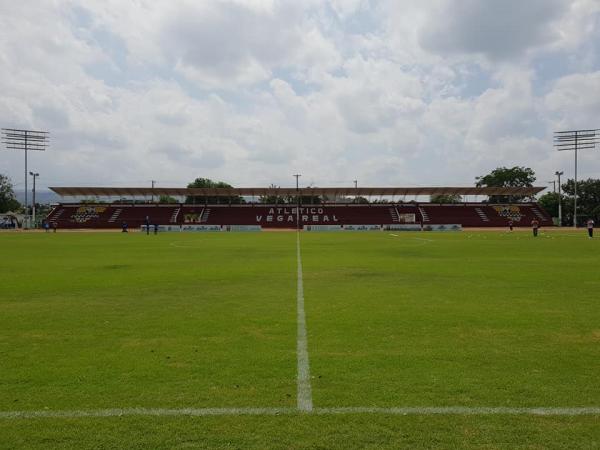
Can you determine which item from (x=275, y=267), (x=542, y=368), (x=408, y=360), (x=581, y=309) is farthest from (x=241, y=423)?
(x=275, y=267)

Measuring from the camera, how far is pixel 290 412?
4.46 metres

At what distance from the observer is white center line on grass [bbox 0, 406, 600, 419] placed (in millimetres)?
4398

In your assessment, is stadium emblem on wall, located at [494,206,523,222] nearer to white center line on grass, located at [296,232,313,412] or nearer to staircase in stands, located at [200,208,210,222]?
staircase in stands, located at [200,208,210,222]

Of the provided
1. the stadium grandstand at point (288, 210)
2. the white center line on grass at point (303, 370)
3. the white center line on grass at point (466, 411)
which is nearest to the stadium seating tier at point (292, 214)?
the stadium grandstand at point (288, 210)

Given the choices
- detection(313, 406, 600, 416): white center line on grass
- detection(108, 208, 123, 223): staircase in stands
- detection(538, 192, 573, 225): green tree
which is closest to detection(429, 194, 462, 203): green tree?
detection(538, 192, 573, 225): green tree

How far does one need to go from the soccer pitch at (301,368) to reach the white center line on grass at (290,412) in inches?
0.8

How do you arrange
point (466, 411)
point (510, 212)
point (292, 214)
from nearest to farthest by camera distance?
point (466, 411), point (510, 212), point (292, 214)

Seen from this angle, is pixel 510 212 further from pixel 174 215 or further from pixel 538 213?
pixel 174 215

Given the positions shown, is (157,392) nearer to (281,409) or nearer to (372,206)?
(281,409)

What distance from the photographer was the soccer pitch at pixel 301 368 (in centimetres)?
407

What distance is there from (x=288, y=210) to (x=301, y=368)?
276 feet

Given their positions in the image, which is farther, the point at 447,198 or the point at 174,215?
the point at 447,198

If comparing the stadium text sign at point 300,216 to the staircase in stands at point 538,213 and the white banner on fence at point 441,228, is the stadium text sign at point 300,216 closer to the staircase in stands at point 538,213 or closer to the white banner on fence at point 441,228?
the white banner on fence at point 441,228

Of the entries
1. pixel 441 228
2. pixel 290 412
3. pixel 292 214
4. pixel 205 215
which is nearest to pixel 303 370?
pixel 290 412
